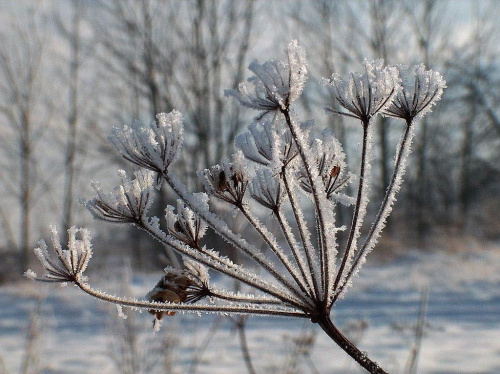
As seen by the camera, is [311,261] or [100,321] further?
[100,321]

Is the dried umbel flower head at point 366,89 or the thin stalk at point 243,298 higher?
the dried umbel flower head at point 366,89

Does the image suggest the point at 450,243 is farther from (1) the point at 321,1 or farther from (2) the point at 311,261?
(2) the point at 311,261

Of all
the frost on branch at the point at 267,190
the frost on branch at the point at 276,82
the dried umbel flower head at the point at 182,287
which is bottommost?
the dried umbel flower head at the point at 182,287

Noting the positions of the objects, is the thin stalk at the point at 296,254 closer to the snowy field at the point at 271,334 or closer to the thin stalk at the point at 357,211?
the thin stalk at the point at 357,211

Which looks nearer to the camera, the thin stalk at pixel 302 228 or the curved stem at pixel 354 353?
the curved stem at pixel 354 353

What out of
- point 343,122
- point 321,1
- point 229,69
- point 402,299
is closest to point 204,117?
point 229,69

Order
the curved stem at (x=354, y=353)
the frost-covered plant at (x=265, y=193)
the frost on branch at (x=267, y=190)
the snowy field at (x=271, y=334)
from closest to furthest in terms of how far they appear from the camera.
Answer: the curved stem at (x=354, y=353) < the frost-covered plant at (x=265, y=193) < the frost on branch at (x=267, y=190) < the snowy field at (x=271, y=334)

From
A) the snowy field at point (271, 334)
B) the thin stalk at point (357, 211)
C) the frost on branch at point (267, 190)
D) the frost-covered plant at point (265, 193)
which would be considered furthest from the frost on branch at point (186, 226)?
the snowy field at point (271, 334)

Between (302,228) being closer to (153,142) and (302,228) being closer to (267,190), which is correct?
(267,190)
